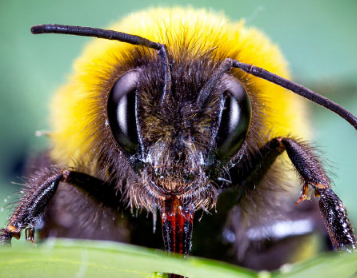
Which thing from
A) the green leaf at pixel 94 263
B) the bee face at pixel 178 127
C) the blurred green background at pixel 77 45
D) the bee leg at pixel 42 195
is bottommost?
the green leaf at pixel 94 263

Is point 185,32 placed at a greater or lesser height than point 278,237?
greater

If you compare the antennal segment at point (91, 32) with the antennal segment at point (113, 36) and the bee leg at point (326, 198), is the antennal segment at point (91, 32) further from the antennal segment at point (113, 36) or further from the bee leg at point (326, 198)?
the bee leg at point (326, 198)

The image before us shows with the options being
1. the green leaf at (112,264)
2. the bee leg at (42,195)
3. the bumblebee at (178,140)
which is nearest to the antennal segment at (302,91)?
the bumblebee at (178,140)

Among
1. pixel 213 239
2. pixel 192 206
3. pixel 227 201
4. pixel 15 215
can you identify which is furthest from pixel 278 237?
pixel 15 215

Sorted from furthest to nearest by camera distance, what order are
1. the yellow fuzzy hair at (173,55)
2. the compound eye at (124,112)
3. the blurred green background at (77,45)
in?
the blurred green background at (77,45), the yellow fuzzy hair at (173,55), the compound eye at (124,112)

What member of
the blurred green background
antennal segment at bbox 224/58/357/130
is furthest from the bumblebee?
the blurred green background

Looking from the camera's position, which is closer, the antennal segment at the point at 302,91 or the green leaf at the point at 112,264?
the green leaf at the point at 112,264

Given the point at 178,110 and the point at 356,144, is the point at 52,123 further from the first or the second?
the point at 356,144
